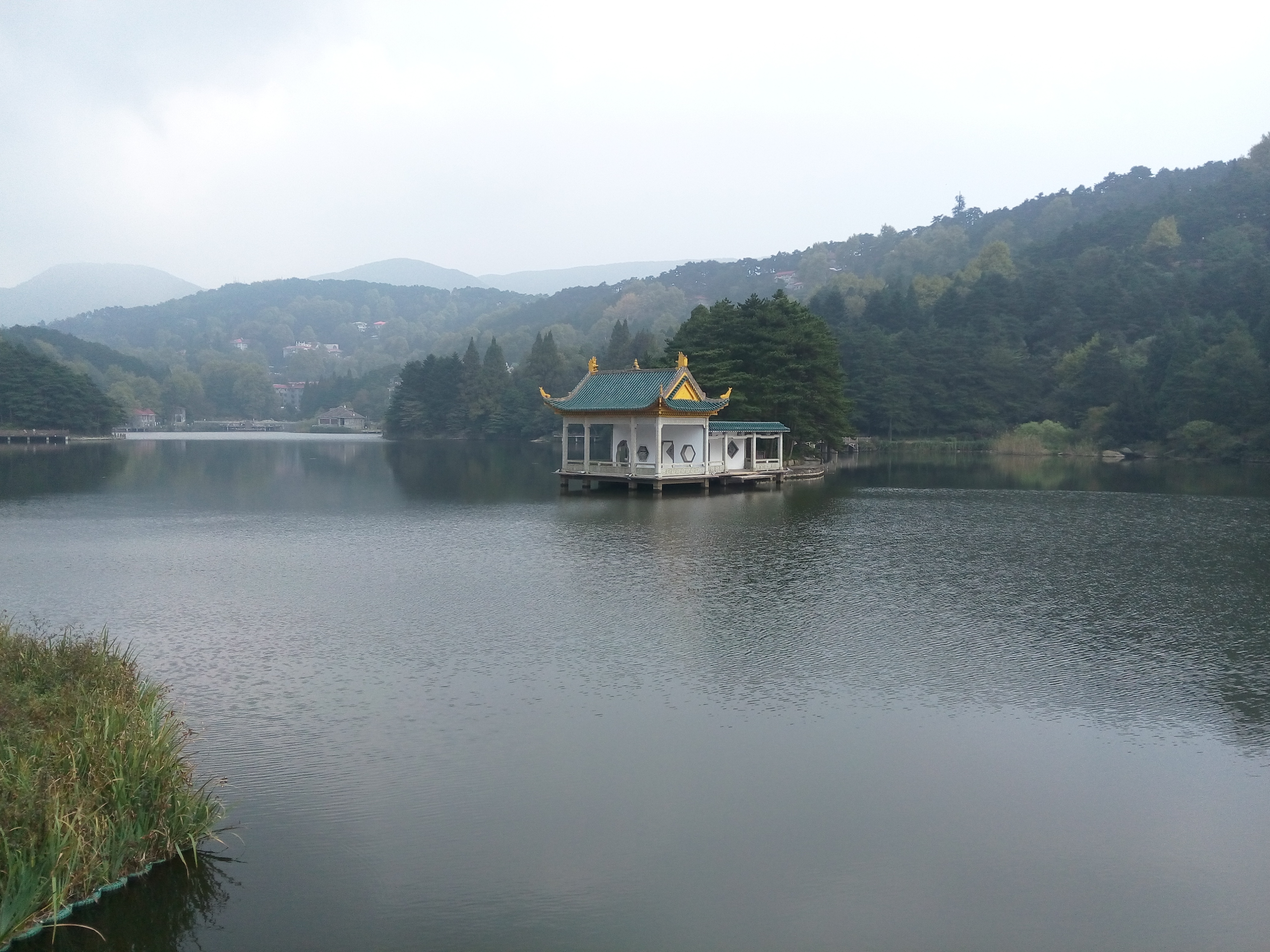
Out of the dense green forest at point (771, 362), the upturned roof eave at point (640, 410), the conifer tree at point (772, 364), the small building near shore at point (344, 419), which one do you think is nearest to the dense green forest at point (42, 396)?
the small building near shore at point (344, 419)

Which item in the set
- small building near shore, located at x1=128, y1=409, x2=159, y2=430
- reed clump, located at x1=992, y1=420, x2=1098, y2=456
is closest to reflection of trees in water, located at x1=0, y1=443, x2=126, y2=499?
small building near shore, located at x1=128, y1=409, x2=159, y2=430

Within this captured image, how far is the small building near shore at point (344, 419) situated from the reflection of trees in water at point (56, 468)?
215 feet

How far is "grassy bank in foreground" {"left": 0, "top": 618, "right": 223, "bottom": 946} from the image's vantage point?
23.2ft

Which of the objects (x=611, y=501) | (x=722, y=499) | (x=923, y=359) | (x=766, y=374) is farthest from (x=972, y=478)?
(x=923, y=359)

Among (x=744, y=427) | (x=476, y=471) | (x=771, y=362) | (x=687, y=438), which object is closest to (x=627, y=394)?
(x=687, y=438)

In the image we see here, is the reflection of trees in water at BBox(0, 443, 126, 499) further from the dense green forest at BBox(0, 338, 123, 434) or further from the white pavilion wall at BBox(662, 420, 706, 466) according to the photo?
the white pavilion wall at BBox(662, 420, 706, 466)

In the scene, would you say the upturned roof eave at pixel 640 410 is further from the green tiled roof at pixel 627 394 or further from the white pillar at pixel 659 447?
the white pillar at pixel 659 447

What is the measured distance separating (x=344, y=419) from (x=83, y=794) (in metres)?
146

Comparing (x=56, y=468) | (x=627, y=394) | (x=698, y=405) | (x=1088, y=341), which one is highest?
(x=1088, y=341)

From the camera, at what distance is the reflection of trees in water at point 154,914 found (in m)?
7.09

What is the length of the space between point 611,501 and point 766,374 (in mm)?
16487

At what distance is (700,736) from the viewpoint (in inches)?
432

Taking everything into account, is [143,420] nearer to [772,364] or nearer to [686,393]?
[772,364]

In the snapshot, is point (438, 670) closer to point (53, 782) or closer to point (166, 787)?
point (166, 787)
